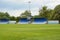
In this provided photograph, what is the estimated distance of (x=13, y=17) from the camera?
10569 cm

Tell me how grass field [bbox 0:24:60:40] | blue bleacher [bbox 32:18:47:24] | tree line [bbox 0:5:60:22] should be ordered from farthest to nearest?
tree line [bbox 0:5:60:22] → blue bleacher [bbox 32:18:47:24] → grass field [bbox 0:24:60:40]

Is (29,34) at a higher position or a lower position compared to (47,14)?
higher

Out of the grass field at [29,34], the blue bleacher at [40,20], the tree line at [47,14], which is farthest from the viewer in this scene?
the tree line at [47,14]

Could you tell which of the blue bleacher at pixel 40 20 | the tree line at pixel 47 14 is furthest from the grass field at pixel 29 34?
the tree line at pixel 47 14

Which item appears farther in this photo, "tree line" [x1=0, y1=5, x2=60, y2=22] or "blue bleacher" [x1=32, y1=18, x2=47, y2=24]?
"tree line" [x1=0, y1=5, x2=60, y2=22]

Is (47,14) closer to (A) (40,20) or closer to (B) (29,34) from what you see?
(A) (40,20)

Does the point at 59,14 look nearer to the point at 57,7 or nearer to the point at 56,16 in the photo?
the point at 56,16

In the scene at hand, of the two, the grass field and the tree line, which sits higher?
the grass field

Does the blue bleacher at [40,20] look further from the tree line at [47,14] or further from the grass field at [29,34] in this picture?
the grass field at [29,34]

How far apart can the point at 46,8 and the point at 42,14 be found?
4.63 metres

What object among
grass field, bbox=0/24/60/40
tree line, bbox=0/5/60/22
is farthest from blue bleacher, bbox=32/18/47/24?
grass field, bbox=0/24/60/40

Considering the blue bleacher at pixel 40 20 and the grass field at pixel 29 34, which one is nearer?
the grass field at pixel 29 34

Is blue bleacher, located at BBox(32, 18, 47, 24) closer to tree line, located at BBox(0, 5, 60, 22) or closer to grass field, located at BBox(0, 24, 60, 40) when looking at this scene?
tree line, located at BBox(0, 5, 60, 22)

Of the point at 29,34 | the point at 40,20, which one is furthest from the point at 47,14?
the point at 29,34
